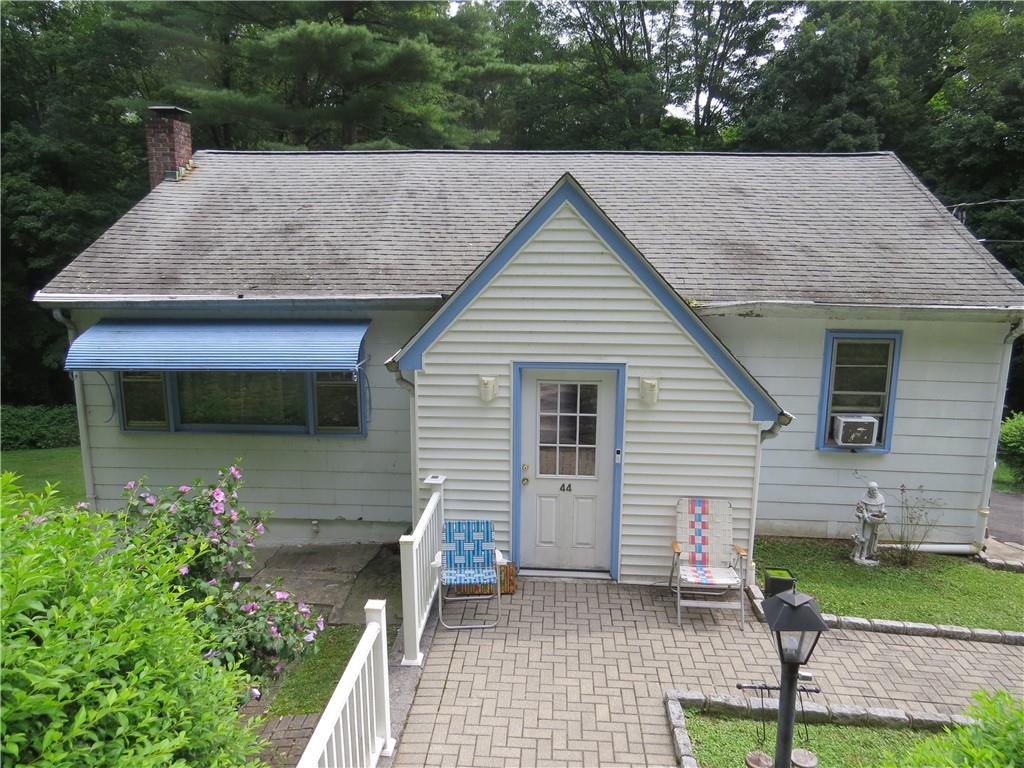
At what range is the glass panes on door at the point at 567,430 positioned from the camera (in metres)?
7.23

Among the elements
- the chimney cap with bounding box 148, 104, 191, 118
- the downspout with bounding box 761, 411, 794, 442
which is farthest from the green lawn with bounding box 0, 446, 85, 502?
the downspout with bounding box 761, 411, 794, 442

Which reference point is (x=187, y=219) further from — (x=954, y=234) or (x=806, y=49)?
(x=806, y=49)

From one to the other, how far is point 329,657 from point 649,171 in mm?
9988

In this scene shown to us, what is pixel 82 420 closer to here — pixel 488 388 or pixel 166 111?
pixel 166 111

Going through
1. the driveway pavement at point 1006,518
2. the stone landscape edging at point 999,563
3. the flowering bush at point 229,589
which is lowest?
the driveway pavement at point 1006,518

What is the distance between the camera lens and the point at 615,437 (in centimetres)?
709

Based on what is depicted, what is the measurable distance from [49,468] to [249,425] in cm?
1145

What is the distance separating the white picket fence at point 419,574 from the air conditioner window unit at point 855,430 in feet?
18.7

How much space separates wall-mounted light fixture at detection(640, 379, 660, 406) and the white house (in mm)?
26

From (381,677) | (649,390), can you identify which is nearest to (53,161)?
(649,390)

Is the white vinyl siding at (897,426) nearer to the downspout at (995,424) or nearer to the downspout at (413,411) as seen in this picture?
the downspout at (995,424)

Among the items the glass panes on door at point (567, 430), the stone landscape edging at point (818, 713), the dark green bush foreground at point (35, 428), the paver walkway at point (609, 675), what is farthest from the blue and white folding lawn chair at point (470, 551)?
the dark green bush foreground at point (35, 428)

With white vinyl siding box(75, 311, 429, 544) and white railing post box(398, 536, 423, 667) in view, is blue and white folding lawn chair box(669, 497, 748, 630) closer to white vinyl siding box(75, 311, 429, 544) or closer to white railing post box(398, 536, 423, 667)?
white railing post box(398, 536, 423, 667)

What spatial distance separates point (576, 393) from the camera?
723 cm
